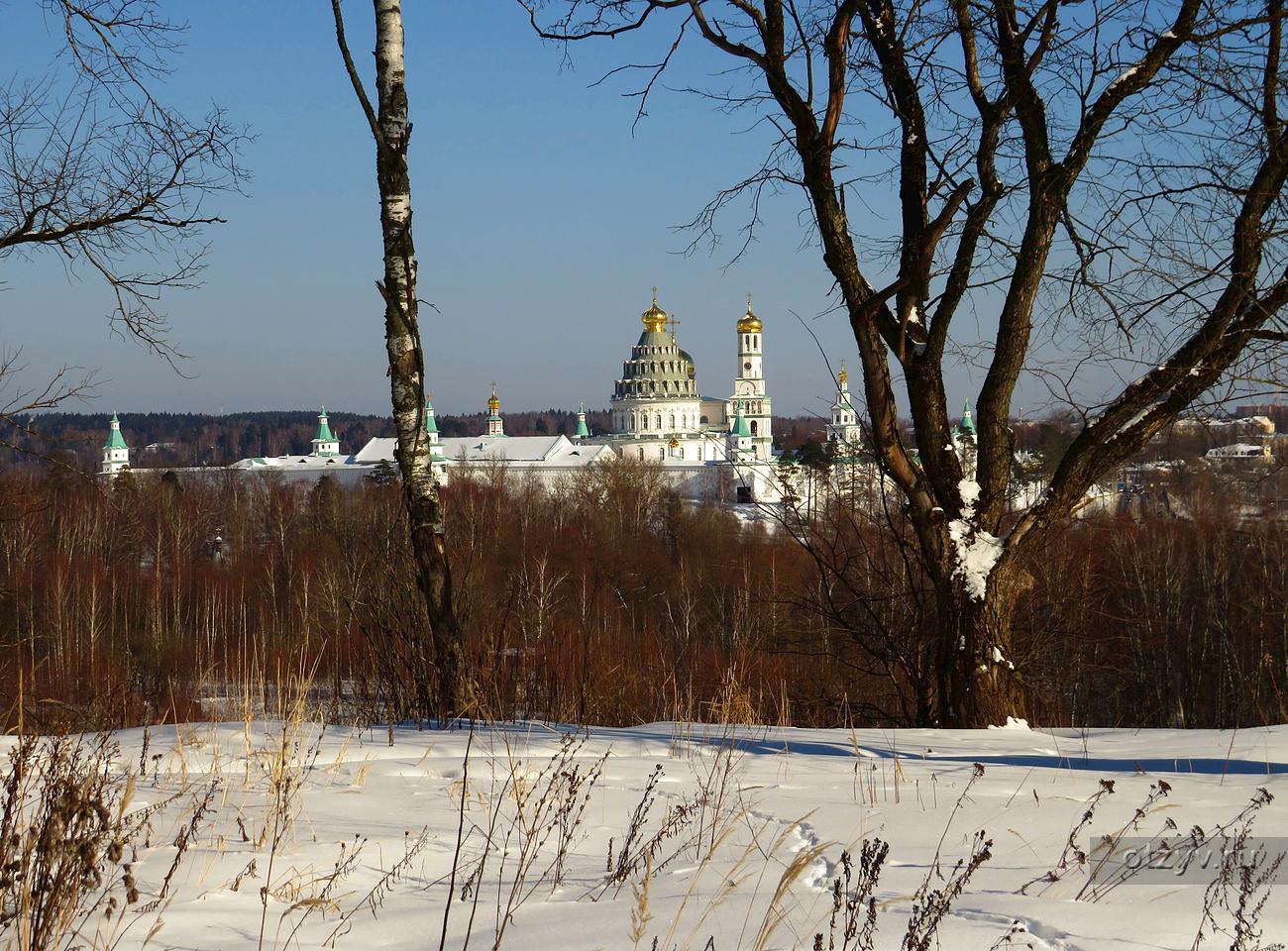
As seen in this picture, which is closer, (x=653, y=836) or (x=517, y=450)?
(x=653, y=836)

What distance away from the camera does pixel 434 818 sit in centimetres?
340

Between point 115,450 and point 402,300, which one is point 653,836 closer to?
point 402,300

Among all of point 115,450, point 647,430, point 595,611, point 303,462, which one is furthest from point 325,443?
point 595,611

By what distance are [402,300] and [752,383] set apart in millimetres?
106571

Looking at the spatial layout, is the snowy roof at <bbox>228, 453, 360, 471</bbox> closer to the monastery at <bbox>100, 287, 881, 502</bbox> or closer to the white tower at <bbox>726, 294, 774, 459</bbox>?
the monastery at <bbox>100, 287, 881, 502</bbox>

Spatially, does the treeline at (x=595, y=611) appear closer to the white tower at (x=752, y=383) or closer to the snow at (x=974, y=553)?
the snow at (x=974, y=553)

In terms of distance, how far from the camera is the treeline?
6.59 meters

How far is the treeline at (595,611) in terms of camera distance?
659cm

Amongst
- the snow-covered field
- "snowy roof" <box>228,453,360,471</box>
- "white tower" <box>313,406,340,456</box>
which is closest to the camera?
the snow-covered field

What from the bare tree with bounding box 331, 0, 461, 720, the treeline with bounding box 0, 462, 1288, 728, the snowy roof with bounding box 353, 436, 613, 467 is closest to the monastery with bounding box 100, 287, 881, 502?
the snowy roof with bounding box 353, 436, 613, 467

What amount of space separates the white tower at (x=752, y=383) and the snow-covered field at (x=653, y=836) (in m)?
107

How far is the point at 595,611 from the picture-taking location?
2959 cm

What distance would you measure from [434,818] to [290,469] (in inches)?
4226

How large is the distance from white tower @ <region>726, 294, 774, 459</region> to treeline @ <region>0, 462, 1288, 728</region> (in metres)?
48.1
